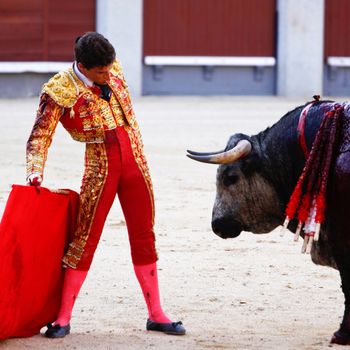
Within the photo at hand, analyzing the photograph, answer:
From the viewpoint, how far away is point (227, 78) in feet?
51.9

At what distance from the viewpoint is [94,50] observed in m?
4.01

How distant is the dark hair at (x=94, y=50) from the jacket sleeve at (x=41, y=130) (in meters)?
0.19

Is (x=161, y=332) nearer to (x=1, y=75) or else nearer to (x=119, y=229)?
(x=119, y=229)

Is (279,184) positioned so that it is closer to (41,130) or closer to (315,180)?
(315,180)

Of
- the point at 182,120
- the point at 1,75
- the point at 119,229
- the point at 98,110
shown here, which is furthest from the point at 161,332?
the point at 1,75

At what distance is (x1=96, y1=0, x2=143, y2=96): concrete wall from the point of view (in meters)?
15.0

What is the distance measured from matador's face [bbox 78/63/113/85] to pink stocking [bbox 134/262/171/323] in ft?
2.13

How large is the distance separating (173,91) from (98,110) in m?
11.4

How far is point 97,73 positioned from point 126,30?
11119 mm

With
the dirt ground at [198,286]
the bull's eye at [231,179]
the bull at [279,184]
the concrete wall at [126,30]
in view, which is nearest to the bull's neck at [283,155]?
the bull at [279,184]

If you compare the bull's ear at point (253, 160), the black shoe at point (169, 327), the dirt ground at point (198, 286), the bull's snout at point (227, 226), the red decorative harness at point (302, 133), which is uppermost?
the red decorative harness at point (302, 133)

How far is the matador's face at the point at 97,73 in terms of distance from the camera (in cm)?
408

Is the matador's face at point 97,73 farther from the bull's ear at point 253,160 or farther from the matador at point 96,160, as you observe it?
the bull's ear at point 253,160

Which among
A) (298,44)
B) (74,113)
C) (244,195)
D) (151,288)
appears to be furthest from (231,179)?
(298,44)
